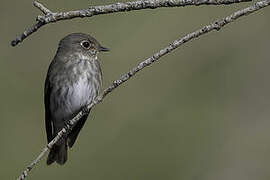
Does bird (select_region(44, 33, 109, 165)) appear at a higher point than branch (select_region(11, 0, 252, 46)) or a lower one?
higher

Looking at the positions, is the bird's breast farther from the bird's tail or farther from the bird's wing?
the bird's tail

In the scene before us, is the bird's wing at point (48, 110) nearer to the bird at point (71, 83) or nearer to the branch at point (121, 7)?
the bird at point (71, 83)

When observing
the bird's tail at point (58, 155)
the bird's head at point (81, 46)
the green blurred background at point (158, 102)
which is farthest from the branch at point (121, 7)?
the green blurred background at point (158, 102)

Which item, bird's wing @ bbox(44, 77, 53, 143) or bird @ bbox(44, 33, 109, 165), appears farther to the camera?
bird's wing @ bbox(44, 77, 53, 143)

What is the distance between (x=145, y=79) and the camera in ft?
35.8

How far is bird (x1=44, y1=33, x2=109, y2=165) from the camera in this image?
630 cm

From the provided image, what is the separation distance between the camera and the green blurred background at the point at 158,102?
9625 millimetres

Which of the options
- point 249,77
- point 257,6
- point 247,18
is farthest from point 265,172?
point 257,6

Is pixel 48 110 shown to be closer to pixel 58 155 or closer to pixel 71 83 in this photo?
pixel 58 155

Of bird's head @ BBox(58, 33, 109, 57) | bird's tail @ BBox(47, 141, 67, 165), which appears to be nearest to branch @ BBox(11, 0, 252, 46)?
bird's head @ BBox(58, 33, 109, 57)

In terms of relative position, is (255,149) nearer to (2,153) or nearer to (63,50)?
(2,153)

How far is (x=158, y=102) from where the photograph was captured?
34.5ft

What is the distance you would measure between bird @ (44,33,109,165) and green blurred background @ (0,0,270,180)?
2717 millimetres

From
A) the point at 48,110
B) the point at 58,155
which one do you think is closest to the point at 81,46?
the point at 48,110
